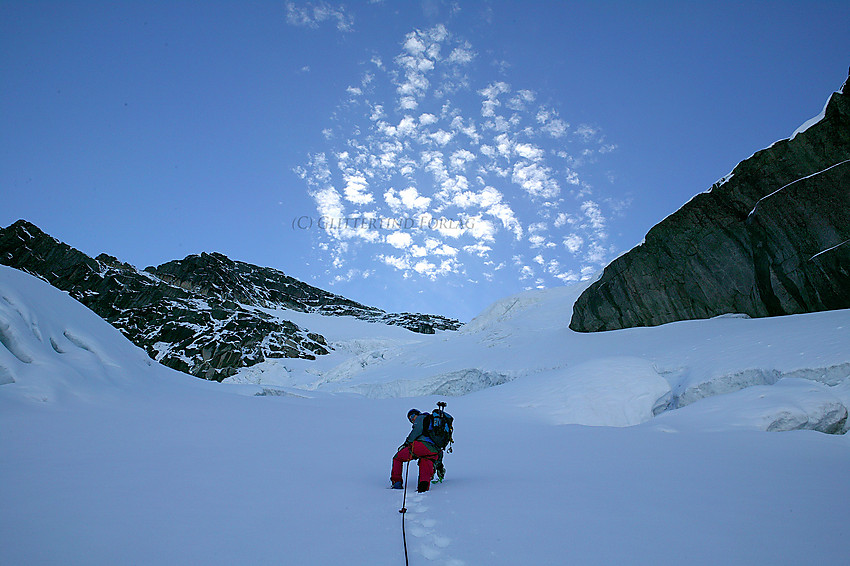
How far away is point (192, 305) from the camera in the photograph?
62.4 metres

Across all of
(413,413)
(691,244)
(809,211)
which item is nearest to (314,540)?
(413,413)

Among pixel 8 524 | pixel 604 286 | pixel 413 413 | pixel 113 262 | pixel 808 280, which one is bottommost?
pixel 8 524

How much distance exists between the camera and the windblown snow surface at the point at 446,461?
3.12 meters

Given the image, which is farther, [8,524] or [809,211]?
[809,211]

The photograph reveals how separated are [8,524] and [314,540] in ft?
7.76

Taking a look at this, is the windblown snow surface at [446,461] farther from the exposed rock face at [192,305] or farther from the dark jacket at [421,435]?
the exposed rock face at [192,305]

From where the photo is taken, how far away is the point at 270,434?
339 inches

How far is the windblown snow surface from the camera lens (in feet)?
10.2

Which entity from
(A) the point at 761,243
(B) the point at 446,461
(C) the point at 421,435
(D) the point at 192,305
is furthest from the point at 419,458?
(D) the point at 192,305

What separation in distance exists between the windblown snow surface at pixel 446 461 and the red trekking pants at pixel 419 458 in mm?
320

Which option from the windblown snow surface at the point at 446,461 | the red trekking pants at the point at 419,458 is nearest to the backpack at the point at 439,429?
the red trekking pants at the point at 419,458

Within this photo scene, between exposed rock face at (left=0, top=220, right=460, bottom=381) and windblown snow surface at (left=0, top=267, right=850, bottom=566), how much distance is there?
124ft

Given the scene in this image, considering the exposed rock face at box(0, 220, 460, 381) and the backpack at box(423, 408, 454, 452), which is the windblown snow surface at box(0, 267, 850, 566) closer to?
the backpack at box(423, 408, 454, 452)

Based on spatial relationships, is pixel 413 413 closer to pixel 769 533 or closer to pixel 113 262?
pixel 769 533
